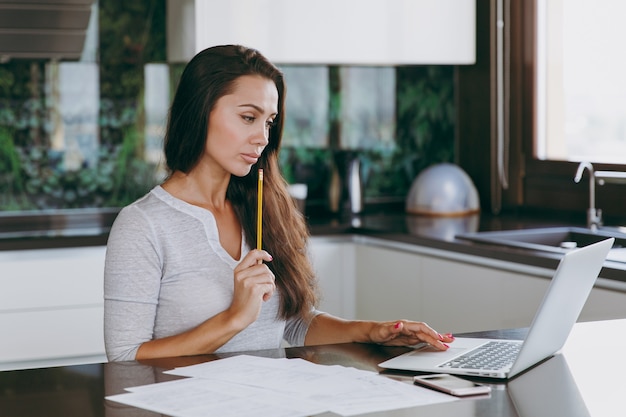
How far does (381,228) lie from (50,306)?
1.18 metres

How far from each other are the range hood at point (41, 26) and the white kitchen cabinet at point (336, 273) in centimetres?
117

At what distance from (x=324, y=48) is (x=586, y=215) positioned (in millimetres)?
1147

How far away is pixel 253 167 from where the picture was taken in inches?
85.0

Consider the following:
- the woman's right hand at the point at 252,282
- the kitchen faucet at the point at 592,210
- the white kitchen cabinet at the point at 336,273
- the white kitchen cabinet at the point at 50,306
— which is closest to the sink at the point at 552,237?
the kitchen faucet at the point at 592,210

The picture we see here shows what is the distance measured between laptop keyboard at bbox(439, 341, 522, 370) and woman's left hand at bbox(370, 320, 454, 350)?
0.07m

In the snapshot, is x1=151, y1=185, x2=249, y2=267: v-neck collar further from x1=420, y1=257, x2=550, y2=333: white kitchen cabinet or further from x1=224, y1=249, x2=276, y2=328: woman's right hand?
x1=420, y1=257, x2=550, y2=333: white kitchen cabinet

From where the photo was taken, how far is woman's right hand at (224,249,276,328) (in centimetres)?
175

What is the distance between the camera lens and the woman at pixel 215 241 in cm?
185

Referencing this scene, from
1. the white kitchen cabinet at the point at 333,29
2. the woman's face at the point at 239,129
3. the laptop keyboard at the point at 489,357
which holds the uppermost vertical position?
the white kitchen cabinet at the point at 333,29

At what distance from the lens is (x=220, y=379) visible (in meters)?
1.51

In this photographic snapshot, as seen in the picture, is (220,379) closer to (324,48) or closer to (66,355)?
(66,355)

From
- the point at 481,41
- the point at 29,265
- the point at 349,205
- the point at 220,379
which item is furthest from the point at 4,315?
the point at 481,41

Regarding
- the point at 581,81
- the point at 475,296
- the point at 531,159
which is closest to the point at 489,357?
the point at 475,296

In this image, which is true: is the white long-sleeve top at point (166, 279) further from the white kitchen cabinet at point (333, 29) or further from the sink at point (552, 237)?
the white kitchen cabinet at point (333, 29)
